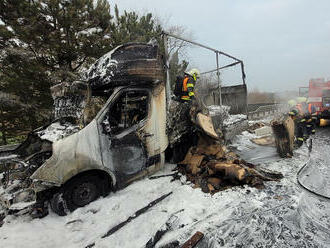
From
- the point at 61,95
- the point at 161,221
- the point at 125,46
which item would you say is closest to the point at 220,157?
the point at 161,221

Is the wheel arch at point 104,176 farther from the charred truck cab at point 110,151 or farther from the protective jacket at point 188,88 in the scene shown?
the protective jacket at point 188,88

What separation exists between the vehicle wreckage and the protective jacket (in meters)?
0.26

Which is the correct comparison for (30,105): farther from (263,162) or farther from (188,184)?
(263,162)

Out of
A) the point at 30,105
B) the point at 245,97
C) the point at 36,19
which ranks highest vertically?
the point at 36,19

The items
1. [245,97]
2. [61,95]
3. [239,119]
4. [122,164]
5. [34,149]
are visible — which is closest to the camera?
[122,164]

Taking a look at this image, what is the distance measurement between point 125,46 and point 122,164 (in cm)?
224

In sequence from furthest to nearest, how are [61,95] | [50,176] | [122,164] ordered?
[61,95] < [122,164] < [50,176]

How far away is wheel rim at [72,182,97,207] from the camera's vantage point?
9.17 ft

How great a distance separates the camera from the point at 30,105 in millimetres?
6668

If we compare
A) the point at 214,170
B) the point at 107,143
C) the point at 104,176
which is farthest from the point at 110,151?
the point at 214,170

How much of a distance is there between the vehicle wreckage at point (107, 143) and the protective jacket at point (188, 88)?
263 mm

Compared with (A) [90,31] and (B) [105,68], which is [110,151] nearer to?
(B) [105,68]

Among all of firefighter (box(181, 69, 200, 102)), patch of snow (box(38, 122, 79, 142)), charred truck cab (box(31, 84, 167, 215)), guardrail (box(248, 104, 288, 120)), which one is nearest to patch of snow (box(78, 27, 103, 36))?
firefighter (box(181, 69, 200, 102))

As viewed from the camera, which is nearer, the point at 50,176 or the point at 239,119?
the point at 50,176
